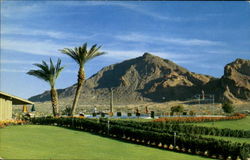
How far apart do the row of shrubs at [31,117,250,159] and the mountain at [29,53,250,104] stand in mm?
91790

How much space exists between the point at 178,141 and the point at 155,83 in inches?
4756

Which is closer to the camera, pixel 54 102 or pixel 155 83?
pixel 54 102

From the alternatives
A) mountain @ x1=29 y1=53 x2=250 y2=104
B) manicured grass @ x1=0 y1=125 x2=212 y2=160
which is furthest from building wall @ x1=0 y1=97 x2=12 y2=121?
mountain @ x1=29 y1=53 x2=250 y2=104

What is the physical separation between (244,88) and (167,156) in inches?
4257

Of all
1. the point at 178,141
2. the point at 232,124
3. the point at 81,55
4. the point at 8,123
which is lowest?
the point at 178,141

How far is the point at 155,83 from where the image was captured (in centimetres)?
13962

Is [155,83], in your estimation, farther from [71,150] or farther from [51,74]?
[71,150]

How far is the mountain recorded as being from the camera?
121963 mm

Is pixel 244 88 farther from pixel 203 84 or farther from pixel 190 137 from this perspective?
pixel 190 137

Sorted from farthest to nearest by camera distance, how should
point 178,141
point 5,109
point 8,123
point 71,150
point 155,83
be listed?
point 155,83 → point 5,109 → point 8,123 → point 178,141 → point 71,150

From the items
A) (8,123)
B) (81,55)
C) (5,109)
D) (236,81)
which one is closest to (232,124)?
(81,55)

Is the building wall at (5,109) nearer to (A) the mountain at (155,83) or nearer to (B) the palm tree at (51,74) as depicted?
(B) the palm tree at (51,74)

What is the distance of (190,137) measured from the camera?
1922 centimetres

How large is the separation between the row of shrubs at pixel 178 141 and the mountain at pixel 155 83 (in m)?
91.8
